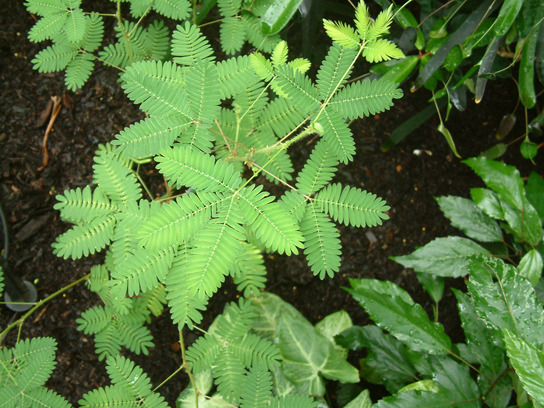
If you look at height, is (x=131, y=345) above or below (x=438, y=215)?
below

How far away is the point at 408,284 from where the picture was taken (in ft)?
6.90

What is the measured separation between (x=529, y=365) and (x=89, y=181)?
1.83 meters

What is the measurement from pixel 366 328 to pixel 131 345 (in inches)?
36.8

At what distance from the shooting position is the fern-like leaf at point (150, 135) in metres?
1.07

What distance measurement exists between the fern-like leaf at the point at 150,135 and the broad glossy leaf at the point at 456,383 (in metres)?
1.22

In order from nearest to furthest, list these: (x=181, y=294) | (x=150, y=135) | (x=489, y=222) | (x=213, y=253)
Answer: (x=213, y=253) < (x=150, y=135) < (x=181, y=294) < (x=489, y=222)

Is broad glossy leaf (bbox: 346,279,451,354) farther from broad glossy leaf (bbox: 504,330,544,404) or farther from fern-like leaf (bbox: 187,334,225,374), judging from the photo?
fern-like leaf (bbox: 187,334,225,374)

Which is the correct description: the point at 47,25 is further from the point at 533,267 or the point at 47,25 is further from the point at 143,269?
the point at 533,267

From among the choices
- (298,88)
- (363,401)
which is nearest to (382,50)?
(298,88)

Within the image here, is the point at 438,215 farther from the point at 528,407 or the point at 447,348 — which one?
the point at 528,407

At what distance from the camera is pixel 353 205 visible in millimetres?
1169

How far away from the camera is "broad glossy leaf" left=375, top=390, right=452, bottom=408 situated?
4.57 feet

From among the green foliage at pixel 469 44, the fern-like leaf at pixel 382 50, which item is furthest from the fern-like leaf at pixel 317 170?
the green foliage at pixel 469 44

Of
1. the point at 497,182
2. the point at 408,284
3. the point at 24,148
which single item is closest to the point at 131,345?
the point at 24,148
